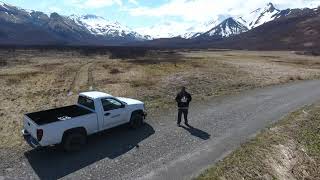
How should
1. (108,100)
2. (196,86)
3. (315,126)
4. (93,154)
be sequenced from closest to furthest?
(93,154)
(108,100)
(315,126)
(196,86)

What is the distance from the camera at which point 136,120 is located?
21.3 m

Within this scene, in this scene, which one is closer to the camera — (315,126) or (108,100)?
(108,100)

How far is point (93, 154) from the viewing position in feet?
57.6

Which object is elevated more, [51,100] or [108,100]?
[108,100]

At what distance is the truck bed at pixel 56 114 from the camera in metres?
17.9

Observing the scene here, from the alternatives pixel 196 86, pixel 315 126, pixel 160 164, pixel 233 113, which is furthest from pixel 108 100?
pixel 196 86

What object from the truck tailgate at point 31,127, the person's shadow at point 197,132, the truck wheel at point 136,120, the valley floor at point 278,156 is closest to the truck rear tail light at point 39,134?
the truck tailgate at point 31,127

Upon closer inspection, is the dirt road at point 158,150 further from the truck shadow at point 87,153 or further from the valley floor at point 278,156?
the valley floor at point 278,156

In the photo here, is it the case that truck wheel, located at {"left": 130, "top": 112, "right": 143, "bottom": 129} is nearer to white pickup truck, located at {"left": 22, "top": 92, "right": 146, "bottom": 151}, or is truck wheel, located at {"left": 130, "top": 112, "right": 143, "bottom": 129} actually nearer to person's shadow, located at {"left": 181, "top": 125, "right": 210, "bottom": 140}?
white pickup truck, located at {"left": 22, "top": 92, "right": 146, "bottom": 151}

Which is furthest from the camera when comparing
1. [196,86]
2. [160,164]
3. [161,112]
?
[196,86]

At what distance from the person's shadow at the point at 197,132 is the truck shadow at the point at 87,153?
2.02 metres

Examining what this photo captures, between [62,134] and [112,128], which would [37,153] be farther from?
[112,128]

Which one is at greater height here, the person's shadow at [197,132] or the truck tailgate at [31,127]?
the truck tailgate at [31,127]

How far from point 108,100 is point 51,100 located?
41.4 ft
